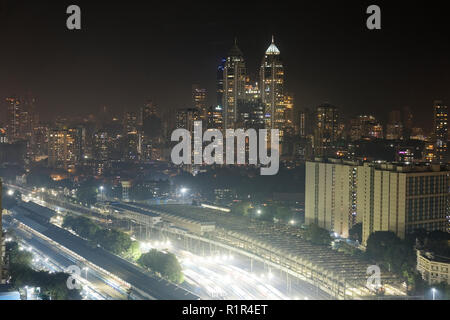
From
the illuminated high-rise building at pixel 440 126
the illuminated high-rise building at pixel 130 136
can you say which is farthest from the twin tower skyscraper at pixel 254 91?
the illuminated high-rise building at pixel 440 126

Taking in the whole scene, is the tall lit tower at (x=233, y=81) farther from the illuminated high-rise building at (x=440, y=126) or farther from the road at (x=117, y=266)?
the road at (x=117, y=266)

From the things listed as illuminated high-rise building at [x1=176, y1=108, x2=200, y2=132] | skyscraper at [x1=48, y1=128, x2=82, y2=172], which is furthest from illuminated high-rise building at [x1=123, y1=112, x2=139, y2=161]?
illuminated high-rise building at [x1=176, y1=108, x2=200, y2=132]

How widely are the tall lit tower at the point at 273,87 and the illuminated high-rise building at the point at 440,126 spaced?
596 centimetres

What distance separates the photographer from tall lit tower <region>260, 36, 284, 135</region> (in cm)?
1991

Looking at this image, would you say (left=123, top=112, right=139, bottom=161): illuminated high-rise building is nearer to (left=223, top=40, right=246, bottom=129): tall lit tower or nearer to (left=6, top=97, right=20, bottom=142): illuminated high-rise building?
(left=223, top=40, right=246, bottom=129): tall lit tower

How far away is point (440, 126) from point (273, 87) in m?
6.65

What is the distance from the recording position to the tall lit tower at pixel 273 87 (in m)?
19.9

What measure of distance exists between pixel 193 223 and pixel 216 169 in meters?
8.10

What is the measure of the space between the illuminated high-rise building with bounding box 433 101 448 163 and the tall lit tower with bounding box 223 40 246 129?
24.6 feet

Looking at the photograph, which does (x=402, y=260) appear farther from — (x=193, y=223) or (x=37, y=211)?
(x=37, y=211)

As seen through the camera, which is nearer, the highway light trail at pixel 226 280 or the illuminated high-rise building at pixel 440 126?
the highway light trail at pixel 226 280

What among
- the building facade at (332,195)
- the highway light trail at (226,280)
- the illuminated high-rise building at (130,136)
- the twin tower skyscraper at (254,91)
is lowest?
the highway light trail at (226,280)

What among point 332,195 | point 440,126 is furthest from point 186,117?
point 332,195

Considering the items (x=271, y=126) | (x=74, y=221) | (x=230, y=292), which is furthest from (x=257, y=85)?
(x=230, y=292)
